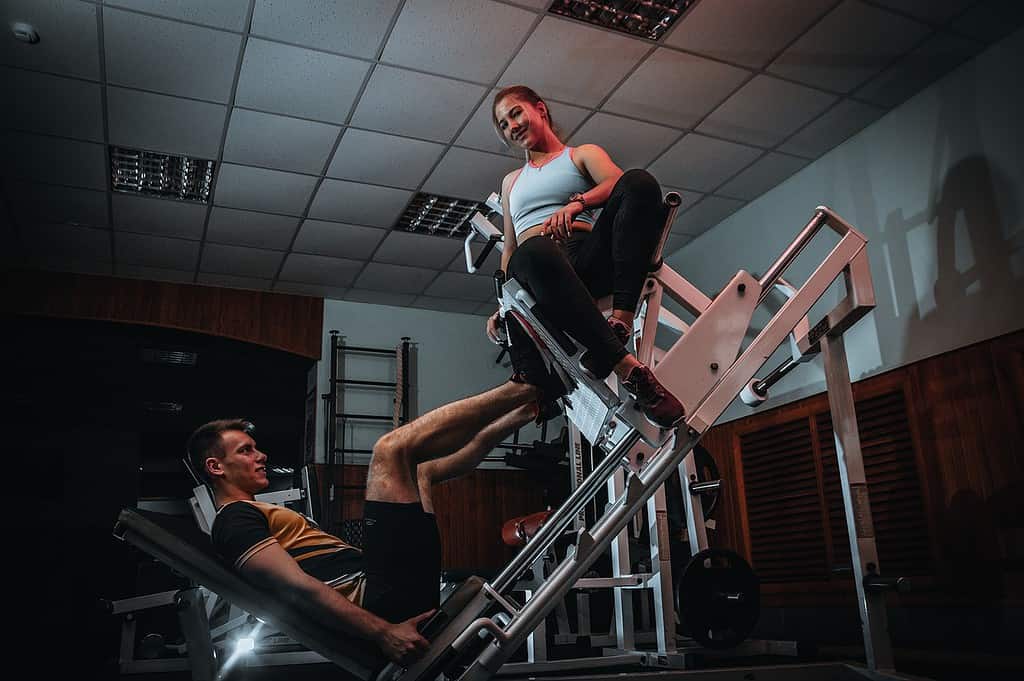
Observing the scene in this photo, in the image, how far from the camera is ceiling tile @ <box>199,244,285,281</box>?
236 inches

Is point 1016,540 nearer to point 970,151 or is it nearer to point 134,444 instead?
point 970,151

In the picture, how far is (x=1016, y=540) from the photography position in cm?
364

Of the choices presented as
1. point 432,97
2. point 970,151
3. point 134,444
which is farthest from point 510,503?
point 970,151

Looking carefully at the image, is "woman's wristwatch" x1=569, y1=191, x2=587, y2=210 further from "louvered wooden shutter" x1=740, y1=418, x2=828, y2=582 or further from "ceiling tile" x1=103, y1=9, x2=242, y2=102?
"louvered wooden shutter" x1=740, y1=418, x2=828, y2=582

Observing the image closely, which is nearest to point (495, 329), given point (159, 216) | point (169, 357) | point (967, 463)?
point (967, 463)

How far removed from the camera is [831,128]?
4.82m

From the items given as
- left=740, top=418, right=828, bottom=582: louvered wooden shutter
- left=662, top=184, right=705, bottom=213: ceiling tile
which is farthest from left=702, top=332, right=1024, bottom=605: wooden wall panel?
left=662, top=184, right=705, bottom=213: ceiling tile

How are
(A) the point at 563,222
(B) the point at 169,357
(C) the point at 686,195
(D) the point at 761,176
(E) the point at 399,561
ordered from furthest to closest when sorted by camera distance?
(B) the point at 169,357 < (C) the point at 686,195 < (D) the point at 761,176 < (A) the point at 563,222 < (E) the point at 399,561

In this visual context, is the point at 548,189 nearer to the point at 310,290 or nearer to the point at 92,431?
the point at 310,290

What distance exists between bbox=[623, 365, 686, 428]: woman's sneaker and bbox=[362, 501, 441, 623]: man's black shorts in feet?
2.43

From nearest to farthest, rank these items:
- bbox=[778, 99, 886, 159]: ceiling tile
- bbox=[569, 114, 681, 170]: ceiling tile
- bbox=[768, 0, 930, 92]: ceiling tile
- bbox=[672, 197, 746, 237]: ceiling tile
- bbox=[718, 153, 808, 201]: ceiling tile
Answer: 1. bbox=[768, 0, 930, 92]: ceiling tile
2. bbox=[778, 99, 886, 159]: ceiling tile
3. bbox=[569, 114, 681, 170]: ceiling tile
4. bbox=[718, 153, 808, 201]: ceiling tile
5. bbox=[672, 197, 746, 237]: ceiling tile

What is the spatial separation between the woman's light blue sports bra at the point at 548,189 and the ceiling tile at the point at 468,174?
2235 millimetres

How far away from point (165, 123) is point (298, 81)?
3.05 feet

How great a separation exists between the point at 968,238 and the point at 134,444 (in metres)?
6.19
